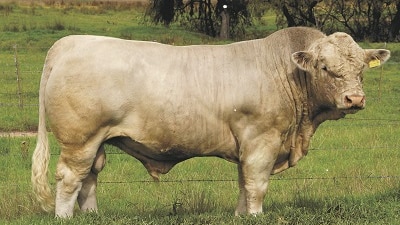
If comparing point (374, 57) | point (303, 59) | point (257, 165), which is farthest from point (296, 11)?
point (257, 165)

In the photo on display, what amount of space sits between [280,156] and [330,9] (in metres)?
28.4

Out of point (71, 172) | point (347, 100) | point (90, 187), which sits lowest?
point (90, 187)

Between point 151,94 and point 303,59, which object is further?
point 303,59

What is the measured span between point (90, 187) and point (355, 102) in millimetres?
2566

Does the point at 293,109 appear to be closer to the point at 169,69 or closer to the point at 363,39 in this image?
the point at 169,69

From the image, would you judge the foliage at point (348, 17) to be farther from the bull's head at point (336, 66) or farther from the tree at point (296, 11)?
the bull's head at point (336, 66)

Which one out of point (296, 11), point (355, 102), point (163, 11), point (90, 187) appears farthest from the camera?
point (163, 11)

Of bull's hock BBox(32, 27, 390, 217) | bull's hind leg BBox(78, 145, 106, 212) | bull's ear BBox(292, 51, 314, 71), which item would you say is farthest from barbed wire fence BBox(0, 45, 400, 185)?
bull's ear BBox(292, 51, 314, 71)

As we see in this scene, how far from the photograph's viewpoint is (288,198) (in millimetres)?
8242

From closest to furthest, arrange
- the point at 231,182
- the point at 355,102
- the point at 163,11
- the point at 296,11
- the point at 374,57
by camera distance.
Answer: the point at 355,102
the point at 374,57
the point at 231,182
the point at 296,11
the point at 163,11

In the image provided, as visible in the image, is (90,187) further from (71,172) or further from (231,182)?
(231,182)

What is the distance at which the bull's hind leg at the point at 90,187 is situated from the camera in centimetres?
699

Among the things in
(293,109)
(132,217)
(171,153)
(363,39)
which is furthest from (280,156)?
(363,39)

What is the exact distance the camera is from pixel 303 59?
21.9 feet
